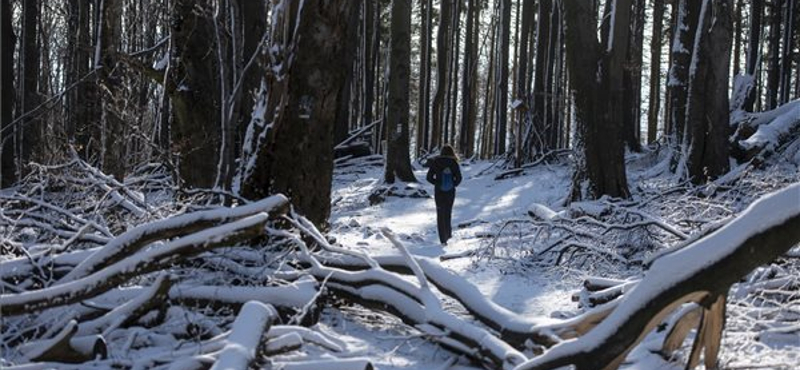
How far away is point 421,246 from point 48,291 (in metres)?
6.73

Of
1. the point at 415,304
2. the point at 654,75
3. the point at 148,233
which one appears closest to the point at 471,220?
the point at 415,304

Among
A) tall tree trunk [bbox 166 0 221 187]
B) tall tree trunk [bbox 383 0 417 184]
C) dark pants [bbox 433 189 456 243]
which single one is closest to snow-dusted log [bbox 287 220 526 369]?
tall tree trunk [bbox 166 0 221 187]

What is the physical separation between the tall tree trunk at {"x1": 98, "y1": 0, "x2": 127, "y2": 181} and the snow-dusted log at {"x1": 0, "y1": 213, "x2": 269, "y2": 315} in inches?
234

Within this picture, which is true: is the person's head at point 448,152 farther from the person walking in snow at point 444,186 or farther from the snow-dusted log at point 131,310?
the snow-dusted log at point 131,310

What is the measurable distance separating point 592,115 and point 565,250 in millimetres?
4023

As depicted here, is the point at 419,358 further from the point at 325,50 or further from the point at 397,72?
the point at 397,72

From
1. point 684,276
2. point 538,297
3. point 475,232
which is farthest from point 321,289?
point 475,232

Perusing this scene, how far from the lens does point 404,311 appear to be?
3971 mm

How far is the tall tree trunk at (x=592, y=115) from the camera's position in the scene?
1028 cm

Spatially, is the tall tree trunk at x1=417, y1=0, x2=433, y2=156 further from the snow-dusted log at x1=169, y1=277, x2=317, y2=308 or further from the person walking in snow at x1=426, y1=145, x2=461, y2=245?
the snow-dusted log at x1=169, y1=277, x2=317, y2=308

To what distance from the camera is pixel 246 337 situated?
3.11 m

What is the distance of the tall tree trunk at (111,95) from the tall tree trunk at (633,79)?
9.52 m

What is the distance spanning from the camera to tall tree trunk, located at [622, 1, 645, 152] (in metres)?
18.7

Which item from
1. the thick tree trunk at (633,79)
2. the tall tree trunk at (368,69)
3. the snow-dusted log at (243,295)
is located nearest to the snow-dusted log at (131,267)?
the snow-dusted log at (243,295)
